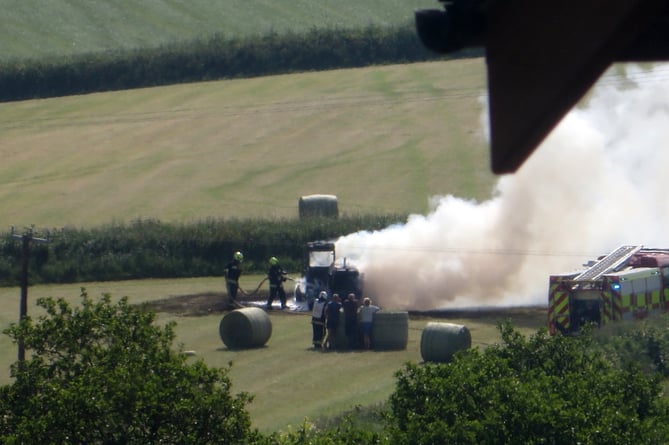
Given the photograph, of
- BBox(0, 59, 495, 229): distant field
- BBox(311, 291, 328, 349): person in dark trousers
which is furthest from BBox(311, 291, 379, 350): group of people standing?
BBox(0, 59, 495, 229): distant field

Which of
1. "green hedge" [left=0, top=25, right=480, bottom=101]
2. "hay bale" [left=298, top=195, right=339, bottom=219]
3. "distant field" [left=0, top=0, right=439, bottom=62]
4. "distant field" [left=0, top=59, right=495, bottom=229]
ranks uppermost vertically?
"distant field" [left=0, top=0, right=439, bottom=62]

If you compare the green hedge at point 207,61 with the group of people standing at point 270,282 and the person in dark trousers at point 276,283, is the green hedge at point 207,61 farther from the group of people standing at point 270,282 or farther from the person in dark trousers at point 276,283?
the person in dark trousers at point 276,283

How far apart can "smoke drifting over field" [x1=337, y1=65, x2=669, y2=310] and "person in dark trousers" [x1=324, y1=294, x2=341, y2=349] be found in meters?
5.04

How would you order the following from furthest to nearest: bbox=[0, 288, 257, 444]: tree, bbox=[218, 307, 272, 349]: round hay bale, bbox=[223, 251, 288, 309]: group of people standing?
bbox=[223, 251, 288, 309]: group of people standing
bbox=[218, 307, 272, 349]: round hay bale
bbox=[0, 288, 257, 444]: tree

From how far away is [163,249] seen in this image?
41.5m

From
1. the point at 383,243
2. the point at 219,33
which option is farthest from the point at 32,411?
the point at 219,33

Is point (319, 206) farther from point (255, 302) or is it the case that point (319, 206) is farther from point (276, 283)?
point (276, 283)

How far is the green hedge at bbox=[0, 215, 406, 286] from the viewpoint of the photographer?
4056 cm

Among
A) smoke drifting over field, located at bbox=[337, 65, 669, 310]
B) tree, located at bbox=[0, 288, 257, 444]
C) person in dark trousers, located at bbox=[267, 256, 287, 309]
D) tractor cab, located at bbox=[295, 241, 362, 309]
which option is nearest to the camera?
tree, located at bbox=[0, 288, 257, 444]

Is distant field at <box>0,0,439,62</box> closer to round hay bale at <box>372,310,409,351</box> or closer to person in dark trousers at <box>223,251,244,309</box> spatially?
person in dark trousers at <box>223,251,244,309</box>

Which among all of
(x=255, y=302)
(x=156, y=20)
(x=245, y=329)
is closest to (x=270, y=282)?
(x=255, y=302)

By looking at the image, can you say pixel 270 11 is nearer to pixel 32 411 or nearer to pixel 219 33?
pixel 219 33

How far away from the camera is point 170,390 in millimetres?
11891

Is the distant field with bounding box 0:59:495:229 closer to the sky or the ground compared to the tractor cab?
closer to the sky
